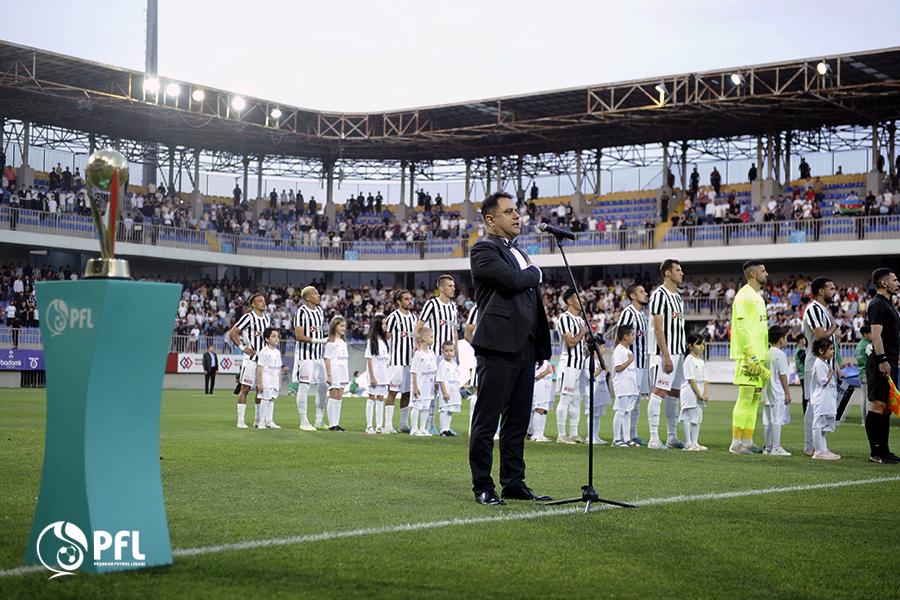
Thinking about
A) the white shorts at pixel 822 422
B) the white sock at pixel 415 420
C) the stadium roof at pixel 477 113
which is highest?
the stadium roof at pixel 477 113

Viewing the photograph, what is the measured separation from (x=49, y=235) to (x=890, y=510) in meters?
39.7

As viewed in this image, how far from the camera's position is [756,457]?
12.5 m

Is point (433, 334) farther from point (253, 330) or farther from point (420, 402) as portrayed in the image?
point (253, 330)

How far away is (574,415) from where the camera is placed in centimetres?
1579

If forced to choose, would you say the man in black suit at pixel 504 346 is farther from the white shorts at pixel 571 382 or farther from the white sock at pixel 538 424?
the white shorts at pixel 571 382

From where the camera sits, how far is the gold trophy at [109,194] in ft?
15.3

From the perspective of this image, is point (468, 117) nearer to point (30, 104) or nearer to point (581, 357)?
point (30, 104)

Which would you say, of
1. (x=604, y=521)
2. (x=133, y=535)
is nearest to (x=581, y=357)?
(x=604, y=521)

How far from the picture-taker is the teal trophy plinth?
15.0ft

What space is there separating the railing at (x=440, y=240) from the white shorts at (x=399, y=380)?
25.9 meters

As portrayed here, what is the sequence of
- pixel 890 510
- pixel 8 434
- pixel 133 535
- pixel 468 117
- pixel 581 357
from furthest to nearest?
1. pixel 468 117
2. pixel 581 357
3. pixel 8 434
4. pixel 890 510
5. pixel 133 535

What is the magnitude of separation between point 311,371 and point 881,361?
10.0 metres

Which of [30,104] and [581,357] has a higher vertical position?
[30,104]

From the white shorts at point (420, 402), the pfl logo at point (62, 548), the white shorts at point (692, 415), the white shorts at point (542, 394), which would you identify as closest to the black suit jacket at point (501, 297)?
the pfl logo at point (62, 548)
